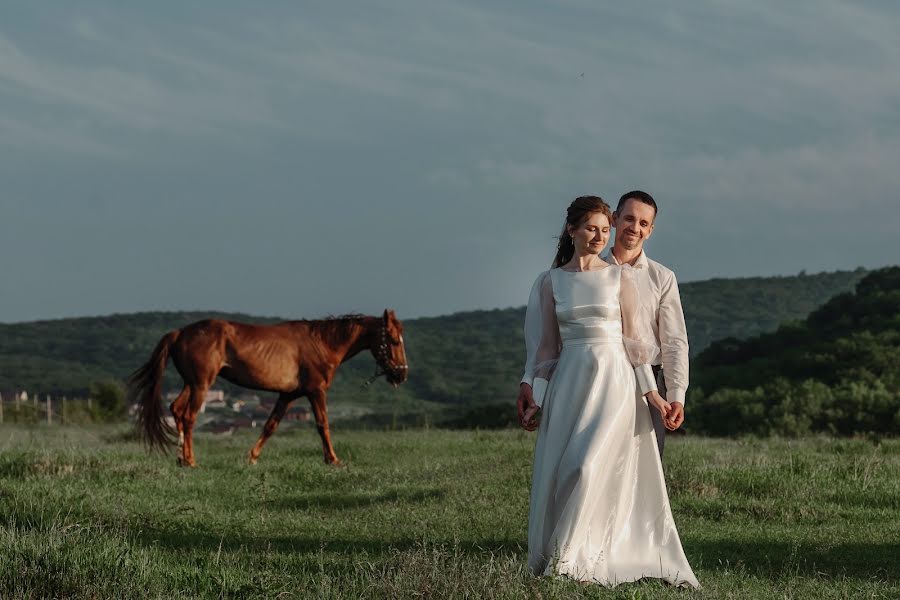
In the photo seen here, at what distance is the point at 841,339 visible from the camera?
3956 centimetres

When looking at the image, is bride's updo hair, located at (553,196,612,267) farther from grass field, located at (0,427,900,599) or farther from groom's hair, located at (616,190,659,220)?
grass field, located at (0,427,900,599)

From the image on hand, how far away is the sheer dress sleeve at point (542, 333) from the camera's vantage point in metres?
7.43

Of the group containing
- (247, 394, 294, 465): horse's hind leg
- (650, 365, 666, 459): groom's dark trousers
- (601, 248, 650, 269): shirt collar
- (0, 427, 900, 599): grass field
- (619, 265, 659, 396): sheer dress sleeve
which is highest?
(601, 248, 650, 269): shirt collar

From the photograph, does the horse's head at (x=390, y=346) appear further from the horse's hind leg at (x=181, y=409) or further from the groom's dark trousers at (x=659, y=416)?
the groom's dark trousers at (x=659, y=416)

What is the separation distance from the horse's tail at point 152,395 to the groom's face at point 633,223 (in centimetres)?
947

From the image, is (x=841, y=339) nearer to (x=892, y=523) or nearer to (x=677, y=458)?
(x=677, y=458)

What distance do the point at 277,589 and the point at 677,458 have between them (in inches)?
314

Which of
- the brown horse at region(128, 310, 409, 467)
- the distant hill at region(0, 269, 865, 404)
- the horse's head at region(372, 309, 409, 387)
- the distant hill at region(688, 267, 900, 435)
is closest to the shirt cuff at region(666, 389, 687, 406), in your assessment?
the brown horse at region(128, 310, 409, 467)

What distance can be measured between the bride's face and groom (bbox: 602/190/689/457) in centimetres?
37

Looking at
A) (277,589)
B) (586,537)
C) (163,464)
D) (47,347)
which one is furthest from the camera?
(47,347)

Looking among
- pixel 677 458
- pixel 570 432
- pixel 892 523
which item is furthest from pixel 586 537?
pixel 677 458

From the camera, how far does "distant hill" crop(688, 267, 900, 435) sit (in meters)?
30.5

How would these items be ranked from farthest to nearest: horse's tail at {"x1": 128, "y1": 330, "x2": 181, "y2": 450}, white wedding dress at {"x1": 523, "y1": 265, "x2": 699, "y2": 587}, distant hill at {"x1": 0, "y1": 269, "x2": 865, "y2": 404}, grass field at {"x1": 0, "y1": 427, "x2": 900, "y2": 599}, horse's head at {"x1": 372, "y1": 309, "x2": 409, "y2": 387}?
distant hill at {"x1": 0, "y1": 269, "x2": 865, "y2": 404} → horse's head at {"x1": 372, "y1": 309, "x2": 409, "y2": 387} → horse's tail at {"x1": 128, "y1": 330, "x2": 181, "y2": 450} → white wedding dress at {"x1": 523, "y1": 265, "x2": 699, "y2": 587} → grass field at {"x1": 0, "y1": 427, "x2": 900, "y2": 599}

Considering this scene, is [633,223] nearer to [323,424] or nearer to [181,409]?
[323,424]
